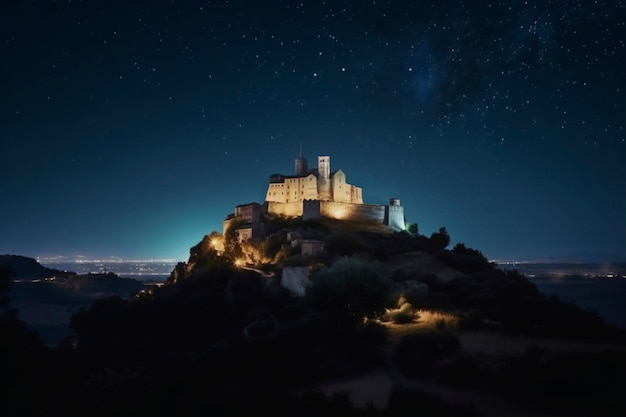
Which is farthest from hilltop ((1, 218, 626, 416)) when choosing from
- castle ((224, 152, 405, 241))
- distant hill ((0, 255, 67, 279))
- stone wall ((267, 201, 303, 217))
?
distant hill ((0, 255, 67, 279))

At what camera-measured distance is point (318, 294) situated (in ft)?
98.3

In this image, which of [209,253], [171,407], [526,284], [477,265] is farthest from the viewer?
[209,253]

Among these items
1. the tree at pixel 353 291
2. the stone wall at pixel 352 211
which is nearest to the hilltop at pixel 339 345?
the tree at pixel 353 291

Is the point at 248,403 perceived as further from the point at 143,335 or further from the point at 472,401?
the point at 143,335

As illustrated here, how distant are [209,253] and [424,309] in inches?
1274

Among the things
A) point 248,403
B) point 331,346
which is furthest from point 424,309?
point 248,403

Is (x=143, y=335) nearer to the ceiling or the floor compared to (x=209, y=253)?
nearer to the floor

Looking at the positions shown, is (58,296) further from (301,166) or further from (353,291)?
(353,291)

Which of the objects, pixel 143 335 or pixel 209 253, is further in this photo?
pixel 209 253

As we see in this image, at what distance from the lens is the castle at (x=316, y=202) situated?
63719mm

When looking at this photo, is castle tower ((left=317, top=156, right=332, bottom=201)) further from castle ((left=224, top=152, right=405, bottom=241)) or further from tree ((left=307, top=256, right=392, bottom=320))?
tree ((left=307, top=256, right=392, bottom=320))

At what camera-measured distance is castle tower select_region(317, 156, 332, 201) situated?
226 ft

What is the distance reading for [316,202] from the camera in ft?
210

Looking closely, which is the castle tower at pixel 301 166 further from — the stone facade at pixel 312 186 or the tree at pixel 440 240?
the tree at pixel 440 240
